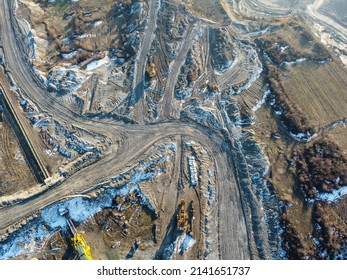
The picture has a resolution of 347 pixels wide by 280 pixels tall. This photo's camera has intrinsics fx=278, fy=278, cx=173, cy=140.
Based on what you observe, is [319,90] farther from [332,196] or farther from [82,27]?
[82,27]

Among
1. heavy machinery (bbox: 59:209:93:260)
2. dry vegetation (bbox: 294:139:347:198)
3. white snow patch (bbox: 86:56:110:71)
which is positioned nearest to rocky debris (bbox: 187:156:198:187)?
dry vegetation (bbox: 294:139:347:198)

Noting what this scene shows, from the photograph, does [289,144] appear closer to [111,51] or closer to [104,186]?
[104,186]

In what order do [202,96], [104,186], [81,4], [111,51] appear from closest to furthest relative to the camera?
[104,186], [202,96], [111,51], [81,4]

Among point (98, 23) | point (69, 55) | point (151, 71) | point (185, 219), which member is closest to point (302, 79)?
point (151, 71)

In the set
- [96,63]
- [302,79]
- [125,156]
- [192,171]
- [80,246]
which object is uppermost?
[302,79]

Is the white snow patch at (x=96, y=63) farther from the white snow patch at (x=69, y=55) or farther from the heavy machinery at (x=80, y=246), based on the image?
the heavy machinery at (x=80, y=246)

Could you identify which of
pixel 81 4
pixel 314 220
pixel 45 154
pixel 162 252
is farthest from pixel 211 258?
pixel 81 4
